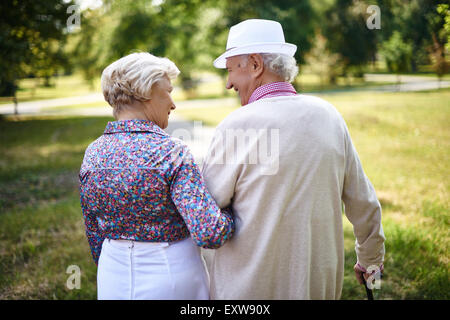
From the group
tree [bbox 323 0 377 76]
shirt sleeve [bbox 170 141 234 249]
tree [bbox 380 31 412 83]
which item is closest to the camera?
shirt sleeve [bbox 170 141 234 249]

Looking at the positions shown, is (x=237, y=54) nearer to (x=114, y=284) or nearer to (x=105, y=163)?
(x=105, y=163)

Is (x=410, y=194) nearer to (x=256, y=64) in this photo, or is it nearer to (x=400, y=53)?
(x=256, y=64)

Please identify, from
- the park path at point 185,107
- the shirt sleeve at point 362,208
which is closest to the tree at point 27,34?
the park path at point 185,107

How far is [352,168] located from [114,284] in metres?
1.30

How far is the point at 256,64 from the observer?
6.00 ft

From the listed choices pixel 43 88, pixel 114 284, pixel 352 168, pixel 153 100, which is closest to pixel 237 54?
pixel 153 100

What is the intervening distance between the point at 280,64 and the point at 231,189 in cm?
66

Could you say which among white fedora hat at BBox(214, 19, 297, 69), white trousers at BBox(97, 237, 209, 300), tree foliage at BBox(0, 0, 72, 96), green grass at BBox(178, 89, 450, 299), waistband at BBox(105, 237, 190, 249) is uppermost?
tree foliage at BBox(0, 0, 72, 96)

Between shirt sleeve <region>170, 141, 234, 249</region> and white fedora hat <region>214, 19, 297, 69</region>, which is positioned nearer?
shirt sleeve <region>170, 141, 234, 249</region>

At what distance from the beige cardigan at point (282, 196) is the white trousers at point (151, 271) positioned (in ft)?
0.46

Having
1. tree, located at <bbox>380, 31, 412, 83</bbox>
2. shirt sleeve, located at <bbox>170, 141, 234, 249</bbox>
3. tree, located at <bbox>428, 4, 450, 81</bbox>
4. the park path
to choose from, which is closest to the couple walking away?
shirt sleeve, located at <bbox>170, 141, 234, 249</bbox>

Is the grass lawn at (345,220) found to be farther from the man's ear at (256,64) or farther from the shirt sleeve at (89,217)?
the man's ear at (256,64)

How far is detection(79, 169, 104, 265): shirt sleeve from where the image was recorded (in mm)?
1785

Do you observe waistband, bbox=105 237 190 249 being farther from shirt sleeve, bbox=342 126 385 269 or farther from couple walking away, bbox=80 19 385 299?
shirt sleeve, bbox=342 126 385 269
